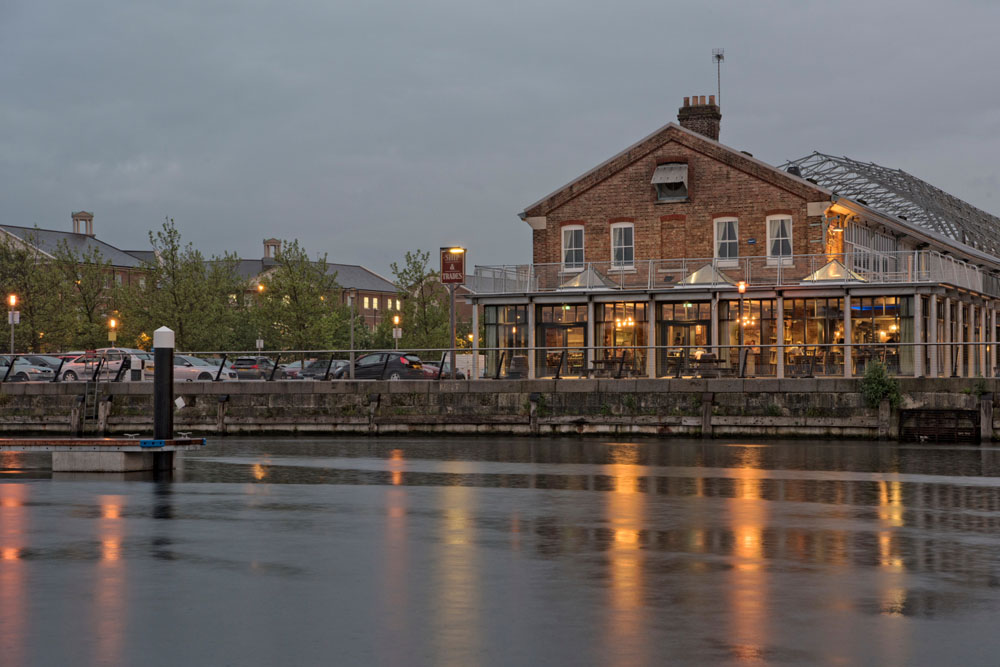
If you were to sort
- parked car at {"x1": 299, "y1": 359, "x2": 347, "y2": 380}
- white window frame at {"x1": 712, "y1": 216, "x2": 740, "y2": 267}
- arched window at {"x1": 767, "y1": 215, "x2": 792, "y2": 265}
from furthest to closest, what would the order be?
white window frame at {"x1": 712, "y1": 216, "x2": 740, "y2": 267} → arched window at {"x1": 767, "y1": 215, "x2": 792, "y2": 265} → parked car at {"x1": 299, "y1": 359, "x2": 347, "y2": 380}

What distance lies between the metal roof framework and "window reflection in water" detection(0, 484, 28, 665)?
152ft

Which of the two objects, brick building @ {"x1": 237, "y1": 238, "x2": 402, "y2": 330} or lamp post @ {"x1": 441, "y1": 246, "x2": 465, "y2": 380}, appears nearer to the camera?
lamp post @ {"x1": 441, "y1": 246, "x2": 465, "y2": 380}

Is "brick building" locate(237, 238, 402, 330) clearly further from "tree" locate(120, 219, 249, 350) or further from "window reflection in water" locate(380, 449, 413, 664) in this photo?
"window reflection in water" locate(380, 449, 413, 664)

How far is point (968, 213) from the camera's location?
62.0m

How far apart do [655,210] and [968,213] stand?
964 inches

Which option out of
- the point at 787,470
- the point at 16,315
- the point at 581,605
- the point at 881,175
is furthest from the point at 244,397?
the point at 881,175

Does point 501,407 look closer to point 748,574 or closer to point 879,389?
point 879,389

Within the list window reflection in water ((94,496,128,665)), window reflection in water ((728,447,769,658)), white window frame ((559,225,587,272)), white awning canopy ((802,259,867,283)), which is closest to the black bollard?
window reflection in water ((94,496,128,665))

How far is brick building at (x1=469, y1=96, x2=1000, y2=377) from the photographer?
4078 centimetres

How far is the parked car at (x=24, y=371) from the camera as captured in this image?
1650 inches

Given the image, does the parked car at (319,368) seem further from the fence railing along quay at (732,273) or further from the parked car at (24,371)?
the parked car at (24,371)

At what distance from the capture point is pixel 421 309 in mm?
72250

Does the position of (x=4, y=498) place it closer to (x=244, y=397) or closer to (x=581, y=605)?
(x=581, y=605)

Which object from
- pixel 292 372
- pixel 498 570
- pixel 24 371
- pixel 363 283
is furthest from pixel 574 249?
pixel 363 283
